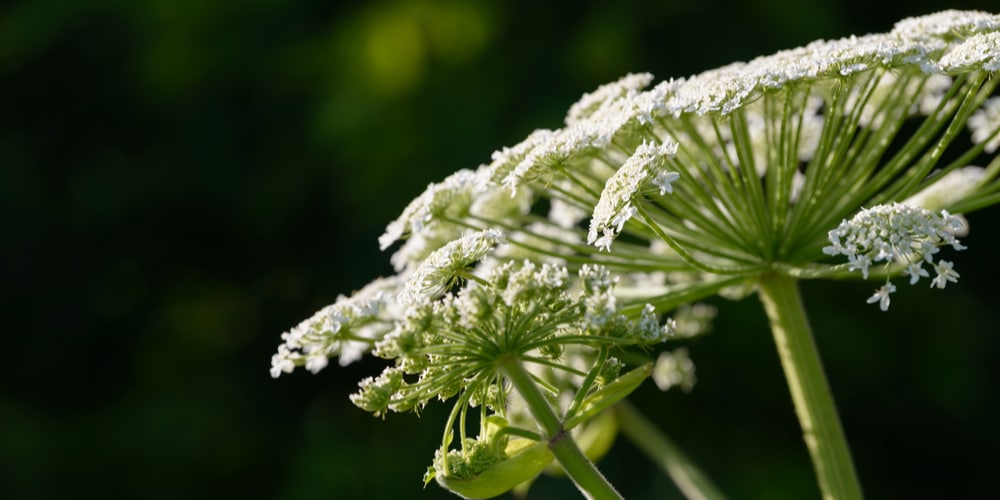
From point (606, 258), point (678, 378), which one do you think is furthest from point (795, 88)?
point (678, 378)

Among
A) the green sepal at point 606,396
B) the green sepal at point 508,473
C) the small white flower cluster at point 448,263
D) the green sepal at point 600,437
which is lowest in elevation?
the green sepal at point 508,473

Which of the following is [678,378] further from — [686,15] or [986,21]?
[686,15]

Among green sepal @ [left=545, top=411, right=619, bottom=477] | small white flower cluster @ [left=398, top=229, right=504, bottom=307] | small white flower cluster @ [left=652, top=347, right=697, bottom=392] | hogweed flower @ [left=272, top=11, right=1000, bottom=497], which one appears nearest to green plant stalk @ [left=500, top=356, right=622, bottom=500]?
hogweed flower @ [left=272, top=11, right=1000, bottom=497]

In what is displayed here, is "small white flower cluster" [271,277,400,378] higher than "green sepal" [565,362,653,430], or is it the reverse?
"small white flower cluster" [271,277,400,378]

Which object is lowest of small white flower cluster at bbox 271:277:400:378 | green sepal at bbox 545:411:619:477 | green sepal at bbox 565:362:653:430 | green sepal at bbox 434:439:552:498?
green sepal at bbox 434:439:552:498

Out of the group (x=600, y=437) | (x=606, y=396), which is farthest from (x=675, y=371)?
(x=606, y=396)

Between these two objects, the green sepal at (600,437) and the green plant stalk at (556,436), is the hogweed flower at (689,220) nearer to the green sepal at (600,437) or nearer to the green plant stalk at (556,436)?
the green plant stalk at (556,436)

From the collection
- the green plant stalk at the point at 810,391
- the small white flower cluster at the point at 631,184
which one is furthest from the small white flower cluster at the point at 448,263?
the green plant stalk at the point at 810,391

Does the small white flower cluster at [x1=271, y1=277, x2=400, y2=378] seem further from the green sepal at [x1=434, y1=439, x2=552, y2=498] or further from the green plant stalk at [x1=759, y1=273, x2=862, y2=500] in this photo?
the green plant stalk at [x1=759, y1=273, x2=862, y2=500]

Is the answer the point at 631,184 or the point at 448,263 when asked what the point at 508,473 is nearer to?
the point at 448,263
